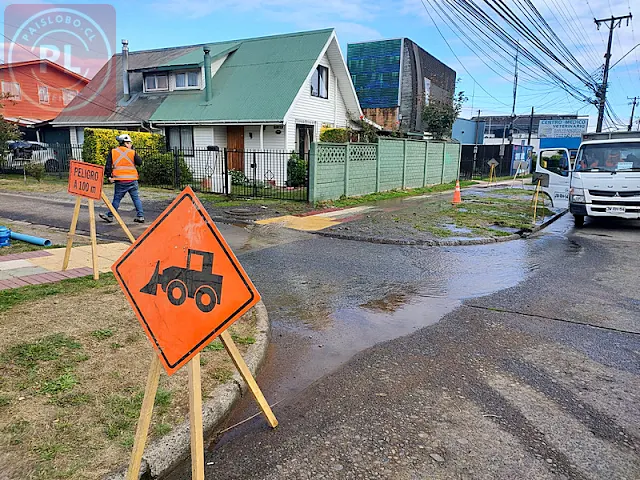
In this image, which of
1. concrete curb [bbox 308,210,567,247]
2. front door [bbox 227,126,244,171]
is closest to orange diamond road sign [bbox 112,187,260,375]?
concrete curb [bbox 308,210,567,247]

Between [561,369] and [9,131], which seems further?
[9,131]

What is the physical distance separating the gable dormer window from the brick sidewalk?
53.4ft

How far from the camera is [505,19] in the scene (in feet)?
36.3

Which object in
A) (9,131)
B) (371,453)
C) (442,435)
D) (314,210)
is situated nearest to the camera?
(371,453)

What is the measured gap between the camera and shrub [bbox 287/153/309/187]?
16.8 m

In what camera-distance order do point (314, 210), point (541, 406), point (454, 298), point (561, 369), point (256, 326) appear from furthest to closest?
1. point (314, 210)
2. point (454, 298)
3. point (256, 326)
4. point (561, 369)
5. point (541, 406)

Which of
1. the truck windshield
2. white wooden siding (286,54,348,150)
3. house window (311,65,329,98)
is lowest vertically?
the truck windshield

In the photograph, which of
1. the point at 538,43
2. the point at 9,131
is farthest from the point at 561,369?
the point at 9,131

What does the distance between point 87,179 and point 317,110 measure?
16338mm

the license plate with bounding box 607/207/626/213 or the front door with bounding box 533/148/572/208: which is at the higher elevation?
the front door with bounding box 533/148/572/208

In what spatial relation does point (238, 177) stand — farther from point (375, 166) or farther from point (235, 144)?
point (375, 166)

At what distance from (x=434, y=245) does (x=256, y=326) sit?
5.75 m

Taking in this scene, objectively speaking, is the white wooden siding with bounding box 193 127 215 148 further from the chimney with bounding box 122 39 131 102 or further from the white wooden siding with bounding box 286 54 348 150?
the chimney with bounding box 122 39 131 102

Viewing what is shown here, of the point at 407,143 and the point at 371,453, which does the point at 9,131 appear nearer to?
the point at 407,143
